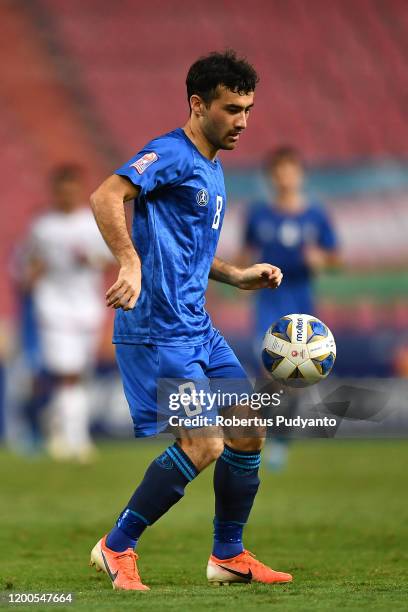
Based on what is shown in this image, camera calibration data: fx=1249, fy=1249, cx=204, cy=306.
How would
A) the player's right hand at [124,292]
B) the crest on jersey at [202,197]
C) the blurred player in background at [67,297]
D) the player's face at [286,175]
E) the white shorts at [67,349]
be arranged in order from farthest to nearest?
1. the white shorts at [67,349]
2. the blurred player in background at [67,297]
3. the player's face at [286,175]
4. the crest on jersey at [202,197]
5. the player's right hand at [124,292]

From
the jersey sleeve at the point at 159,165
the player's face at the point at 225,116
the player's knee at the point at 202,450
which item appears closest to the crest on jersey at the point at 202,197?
the jersey sleeve at the point at 159,165

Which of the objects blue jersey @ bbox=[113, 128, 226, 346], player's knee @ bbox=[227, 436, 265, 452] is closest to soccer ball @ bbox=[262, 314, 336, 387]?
player's knee @ bbox=[227, 436, 265, 452]

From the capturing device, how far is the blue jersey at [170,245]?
500cm

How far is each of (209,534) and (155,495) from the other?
2236mm

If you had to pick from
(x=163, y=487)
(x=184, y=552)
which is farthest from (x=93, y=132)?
(x=163, y=487)

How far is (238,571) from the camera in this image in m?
5.16

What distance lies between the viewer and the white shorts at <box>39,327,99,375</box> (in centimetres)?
1198

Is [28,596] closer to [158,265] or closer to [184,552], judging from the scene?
[158,265]

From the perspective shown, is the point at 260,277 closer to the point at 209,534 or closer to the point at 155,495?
the point at 155,495

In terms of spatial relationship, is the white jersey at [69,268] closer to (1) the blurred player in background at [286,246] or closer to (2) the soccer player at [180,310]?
(1) the blurred player in background at [286,246]

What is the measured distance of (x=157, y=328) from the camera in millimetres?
5020

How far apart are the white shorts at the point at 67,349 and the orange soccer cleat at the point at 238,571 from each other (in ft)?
22.6

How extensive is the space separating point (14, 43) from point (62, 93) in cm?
92
